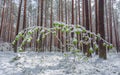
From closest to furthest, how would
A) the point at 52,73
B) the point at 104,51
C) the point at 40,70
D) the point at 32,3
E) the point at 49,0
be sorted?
the point at 52,73 → the point at 40,70 → the point at 104,51 → the point at 49,0 → the point at 32,3

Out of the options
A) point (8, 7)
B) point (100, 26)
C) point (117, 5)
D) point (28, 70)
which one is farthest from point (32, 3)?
point (28, 70)

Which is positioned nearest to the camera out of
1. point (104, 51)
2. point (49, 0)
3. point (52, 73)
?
point (52, 73)

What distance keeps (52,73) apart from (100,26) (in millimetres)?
5003

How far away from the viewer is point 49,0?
27.9 m

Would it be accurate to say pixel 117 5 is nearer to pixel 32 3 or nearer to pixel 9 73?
pixel 32 3

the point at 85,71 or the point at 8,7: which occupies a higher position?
the point at 8,7

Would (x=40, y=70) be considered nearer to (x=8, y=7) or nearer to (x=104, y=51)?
(x=104, y=51)

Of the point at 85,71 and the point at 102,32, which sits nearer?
the point at 85,71

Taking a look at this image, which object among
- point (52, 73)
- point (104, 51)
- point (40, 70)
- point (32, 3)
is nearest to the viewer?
point (52, 73)

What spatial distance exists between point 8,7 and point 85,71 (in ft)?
84.5

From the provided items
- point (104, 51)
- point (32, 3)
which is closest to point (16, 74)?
point (104, 51)

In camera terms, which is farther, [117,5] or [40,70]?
A: [117,5]

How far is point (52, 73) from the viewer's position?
19.9ft

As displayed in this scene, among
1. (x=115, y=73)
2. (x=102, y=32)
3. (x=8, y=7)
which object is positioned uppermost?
(x=8, y=7)
